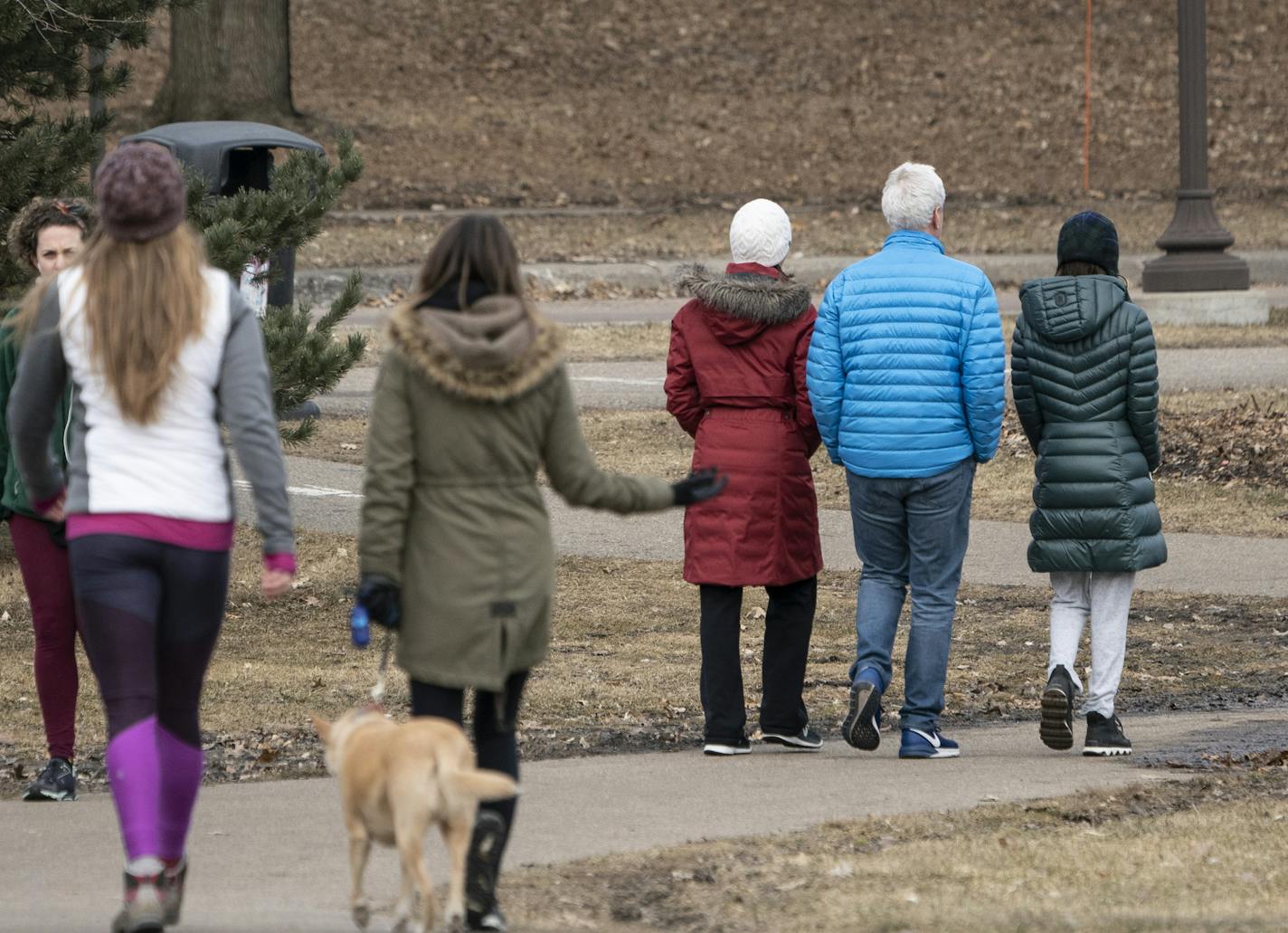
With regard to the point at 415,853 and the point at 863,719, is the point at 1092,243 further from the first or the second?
the point at 415,853

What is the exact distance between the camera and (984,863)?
525cm

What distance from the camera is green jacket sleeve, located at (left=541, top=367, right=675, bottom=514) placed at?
460 centimetres

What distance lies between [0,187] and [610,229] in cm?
1597

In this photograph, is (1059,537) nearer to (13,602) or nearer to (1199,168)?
(13,602)

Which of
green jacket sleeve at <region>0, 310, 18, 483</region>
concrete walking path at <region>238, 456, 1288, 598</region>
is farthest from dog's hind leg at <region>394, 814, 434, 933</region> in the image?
concrete walking path at <region>238, 456, 1288, 598</region>

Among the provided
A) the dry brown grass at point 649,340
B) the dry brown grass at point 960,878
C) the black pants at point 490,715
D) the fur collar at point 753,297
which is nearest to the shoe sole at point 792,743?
the dry brown grass at point 960,878

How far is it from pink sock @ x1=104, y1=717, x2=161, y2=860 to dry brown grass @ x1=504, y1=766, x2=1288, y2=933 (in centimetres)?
84

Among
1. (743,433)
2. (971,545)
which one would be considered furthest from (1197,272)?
(743,433)

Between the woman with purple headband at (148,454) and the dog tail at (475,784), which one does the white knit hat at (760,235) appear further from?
the dog tail at (475,784)

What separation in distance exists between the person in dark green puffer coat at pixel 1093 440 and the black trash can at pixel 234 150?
19.3 ft

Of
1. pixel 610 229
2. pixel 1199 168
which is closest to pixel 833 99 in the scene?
pixel 610 229

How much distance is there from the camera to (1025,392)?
701 centimetres

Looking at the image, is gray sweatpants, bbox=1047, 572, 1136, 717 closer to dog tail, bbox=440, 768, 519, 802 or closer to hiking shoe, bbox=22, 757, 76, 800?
hiking shoe, bbox=22, 757, 76, 800

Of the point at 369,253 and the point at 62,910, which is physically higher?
the point at 369,253
